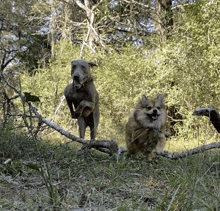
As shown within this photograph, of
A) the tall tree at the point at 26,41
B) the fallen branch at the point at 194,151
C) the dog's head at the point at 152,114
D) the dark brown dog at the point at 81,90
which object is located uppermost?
the tall tree at the point at 26,41

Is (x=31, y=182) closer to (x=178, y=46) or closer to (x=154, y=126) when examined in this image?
(x=154, y=126)

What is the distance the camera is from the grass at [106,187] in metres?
2.15

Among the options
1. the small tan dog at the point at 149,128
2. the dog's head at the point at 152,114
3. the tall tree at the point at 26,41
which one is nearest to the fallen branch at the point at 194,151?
the small tan dog at the point at 149,128

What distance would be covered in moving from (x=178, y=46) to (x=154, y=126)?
7.26 meters

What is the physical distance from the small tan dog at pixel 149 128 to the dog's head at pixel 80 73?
132 centimetres

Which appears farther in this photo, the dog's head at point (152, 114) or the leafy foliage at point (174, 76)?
the leafy foliage at point (174, 76)

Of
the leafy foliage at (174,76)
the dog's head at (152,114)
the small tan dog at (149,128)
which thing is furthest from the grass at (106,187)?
the leafy foliage at (174,76)

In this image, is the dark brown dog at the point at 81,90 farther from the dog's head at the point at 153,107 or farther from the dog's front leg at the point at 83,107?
the dog's head at the point at 153,107

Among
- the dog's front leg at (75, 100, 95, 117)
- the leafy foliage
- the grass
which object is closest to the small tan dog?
the grass

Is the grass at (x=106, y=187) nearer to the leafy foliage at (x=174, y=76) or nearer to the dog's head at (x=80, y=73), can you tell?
the dog's head at (x=80, y=73)

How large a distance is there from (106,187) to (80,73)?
3358 mm

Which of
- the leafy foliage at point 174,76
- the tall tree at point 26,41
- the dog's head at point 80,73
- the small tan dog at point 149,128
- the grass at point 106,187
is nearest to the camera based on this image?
the grass at point 106,187

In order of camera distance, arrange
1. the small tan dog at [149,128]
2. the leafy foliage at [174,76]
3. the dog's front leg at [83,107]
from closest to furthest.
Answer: the small tan dog at [149,128] → the dog's front leg at [83,107] → the leafy foliage at [174,76]

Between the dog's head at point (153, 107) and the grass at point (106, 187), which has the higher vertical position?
the dog's head at point (153, 107)
